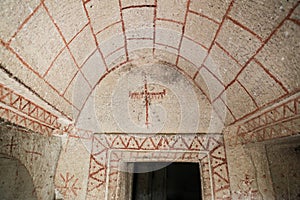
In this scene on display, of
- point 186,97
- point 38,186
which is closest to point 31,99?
point 38,186

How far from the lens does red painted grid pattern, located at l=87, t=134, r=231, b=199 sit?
196 cm

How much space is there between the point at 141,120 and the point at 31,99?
1.01 metres

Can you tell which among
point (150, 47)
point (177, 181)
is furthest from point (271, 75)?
point (177, 181)

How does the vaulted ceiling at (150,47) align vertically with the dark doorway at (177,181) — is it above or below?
above

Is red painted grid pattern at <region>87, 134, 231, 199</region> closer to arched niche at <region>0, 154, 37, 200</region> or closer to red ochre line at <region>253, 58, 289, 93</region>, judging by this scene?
arched niche at <region>0, 154, 37, 200</region>

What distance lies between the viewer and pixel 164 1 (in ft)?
4.99

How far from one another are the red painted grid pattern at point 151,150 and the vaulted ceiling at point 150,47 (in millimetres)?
330

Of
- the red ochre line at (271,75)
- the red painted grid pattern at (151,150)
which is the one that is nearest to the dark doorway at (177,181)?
the red painted grid pattern at (151,150)

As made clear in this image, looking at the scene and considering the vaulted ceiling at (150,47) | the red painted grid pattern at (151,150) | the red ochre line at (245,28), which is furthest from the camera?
the red painted grid pattern at (151,150)

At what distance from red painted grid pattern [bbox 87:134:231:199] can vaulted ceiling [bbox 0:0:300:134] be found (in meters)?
0.33

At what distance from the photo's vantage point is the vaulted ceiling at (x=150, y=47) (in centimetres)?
116

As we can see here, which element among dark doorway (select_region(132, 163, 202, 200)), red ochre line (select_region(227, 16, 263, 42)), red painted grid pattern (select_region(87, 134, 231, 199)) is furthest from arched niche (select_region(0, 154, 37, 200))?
dark doorway (select_region(132, 163, 202, 200))

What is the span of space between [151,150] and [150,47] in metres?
0.94

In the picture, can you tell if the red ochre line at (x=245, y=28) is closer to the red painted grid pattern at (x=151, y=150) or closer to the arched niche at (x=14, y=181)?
the red painted grid pattern at (x=151, y=150)
